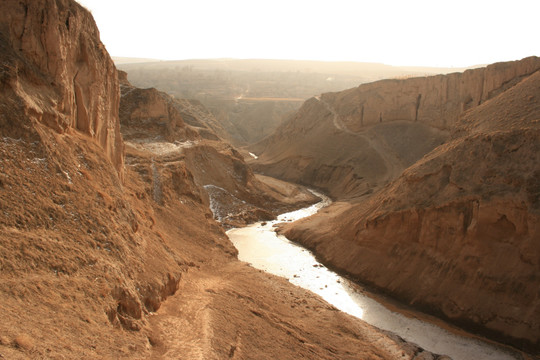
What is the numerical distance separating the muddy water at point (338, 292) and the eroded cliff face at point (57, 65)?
10986mm

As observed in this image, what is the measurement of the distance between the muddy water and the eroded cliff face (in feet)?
36.0

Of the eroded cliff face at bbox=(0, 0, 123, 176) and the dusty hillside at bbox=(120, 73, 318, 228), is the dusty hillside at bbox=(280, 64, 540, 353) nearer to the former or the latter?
the dusty hillside at bbox=(120, 73, 318, 228)

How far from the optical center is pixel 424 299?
18.2 m

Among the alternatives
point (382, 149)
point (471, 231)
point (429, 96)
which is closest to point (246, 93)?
point (382, 149)

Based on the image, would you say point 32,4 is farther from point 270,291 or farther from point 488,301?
point 488,301

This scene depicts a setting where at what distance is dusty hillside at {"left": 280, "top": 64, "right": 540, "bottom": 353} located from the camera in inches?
647

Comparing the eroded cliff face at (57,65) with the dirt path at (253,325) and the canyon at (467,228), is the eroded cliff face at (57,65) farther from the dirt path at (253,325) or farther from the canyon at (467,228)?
the canyon at (467,228)

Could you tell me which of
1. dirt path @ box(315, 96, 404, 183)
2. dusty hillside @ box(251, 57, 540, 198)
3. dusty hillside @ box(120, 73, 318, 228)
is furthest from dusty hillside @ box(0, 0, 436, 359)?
dirt path @ box(315, 96, 404, 183)

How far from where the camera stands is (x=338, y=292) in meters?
19.9

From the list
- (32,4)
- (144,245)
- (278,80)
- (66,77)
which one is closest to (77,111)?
(66,77)

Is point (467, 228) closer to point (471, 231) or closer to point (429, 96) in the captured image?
point (471, 231)

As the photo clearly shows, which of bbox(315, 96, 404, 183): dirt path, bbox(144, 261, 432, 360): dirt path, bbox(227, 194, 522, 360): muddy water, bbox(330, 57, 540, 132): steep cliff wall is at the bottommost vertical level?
bbox(227, 194, 522, 360): muddy water

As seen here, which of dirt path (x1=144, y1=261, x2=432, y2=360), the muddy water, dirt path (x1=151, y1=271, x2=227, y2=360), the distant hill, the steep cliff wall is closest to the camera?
dirt path (x1=151, y1=271, x2=227, y2=360)

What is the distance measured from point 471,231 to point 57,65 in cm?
1628
